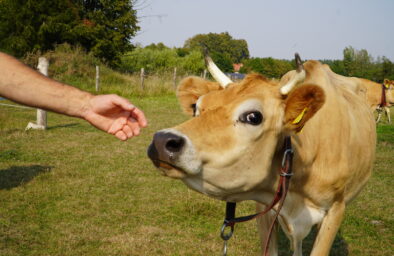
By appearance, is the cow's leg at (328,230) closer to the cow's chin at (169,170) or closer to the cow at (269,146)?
the cow at (269,146)

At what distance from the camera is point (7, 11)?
25859mm

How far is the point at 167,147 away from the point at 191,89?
1180mm

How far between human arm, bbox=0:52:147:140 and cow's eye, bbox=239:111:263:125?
0.57 meters

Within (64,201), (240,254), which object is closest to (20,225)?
(64,201)

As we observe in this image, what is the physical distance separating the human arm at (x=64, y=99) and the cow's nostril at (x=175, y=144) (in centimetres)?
24

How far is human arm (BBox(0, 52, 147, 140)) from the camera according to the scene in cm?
212

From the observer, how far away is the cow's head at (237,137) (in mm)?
2234

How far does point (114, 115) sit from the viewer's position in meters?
2.33

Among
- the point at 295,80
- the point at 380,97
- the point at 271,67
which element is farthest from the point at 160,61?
the point at 295,80

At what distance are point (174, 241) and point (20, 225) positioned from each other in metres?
1.73

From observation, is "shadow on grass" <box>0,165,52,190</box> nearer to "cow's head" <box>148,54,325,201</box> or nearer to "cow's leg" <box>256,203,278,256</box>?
"cow's leg" <box>256,203,278,256</box>

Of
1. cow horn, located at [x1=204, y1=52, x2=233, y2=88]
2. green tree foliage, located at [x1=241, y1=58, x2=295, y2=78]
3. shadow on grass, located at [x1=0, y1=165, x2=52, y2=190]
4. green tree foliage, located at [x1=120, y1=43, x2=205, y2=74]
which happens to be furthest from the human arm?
green tree foliage, located at [x1=120, y1=43, x2=205, y2=74]

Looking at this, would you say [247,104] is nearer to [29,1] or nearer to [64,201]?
[64,201]

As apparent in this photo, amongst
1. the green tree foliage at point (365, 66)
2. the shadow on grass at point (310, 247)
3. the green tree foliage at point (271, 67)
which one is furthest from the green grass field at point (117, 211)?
the green tree foliage at point (365, 66)
